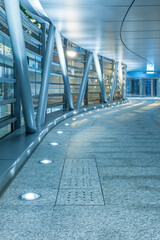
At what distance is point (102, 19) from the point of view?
33.2 feet

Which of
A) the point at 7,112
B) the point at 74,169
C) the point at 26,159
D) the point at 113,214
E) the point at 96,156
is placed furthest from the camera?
the point at 7,112

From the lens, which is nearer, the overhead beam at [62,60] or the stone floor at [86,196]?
the stone floor at [86,196]

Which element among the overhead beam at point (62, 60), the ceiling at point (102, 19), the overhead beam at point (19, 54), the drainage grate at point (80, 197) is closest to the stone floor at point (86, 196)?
the drainage grate at point (80, 197)

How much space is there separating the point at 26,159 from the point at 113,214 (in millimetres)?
2860

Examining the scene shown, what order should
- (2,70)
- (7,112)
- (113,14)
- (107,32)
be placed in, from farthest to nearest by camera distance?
(107,32) → (113,14) → (7,112) → (2,70)

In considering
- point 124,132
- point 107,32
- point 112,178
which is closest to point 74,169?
point 112,178

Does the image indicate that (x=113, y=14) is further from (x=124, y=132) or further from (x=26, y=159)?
(x=26, y=159)

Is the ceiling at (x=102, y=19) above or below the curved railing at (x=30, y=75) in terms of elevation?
above

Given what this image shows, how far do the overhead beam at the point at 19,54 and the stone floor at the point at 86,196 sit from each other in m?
1.04

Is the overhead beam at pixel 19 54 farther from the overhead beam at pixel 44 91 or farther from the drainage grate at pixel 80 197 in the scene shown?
the drainage grate at pixel 80 197

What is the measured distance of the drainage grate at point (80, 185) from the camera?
3.82 m

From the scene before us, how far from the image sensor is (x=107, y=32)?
12562 millimetres

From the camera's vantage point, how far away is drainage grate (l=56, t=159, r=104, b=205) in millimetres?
3816

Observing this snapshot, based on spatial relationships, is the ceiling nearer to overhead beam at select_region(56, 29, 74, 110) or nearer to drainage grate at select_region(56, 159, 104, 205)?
overhead beam at select_region(56, 29, 74, 110)
